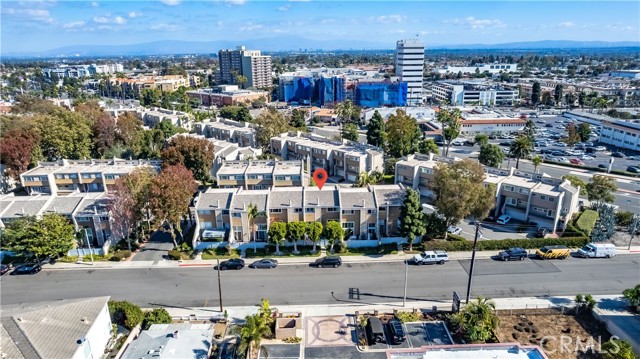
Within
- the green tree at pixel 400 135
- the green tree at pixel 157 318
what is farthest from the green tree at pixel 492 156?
the green tree at pixel 157 318

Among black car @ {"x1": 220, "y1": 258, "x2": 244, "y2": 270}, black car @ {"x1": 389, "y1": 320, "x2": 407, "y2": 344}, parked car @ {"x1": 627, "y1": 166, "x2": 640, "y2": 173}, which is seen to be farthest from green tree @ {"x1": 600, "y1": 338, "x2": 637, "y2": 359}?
parked car @ {"x1": 627, "y1": 166, "x2": 640, "y2": 173}

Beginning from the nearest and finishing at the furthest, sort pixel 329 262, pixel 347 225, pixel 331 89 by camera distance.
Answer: pixel 329 262 → pixel 347 225 → pixel 331 89

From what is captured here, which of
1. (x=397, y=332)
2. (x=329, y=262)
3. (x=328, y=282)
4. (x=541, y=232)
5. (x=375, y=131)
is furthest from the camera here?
(x=375, y=131)

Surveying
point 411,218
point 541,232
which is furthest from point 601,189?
point 411,218

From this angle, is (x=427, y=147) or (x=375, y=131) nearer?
(x=427, y=147)

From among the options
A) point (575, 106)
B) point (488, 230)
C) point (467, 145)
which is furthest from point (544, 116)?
point (488, 230)

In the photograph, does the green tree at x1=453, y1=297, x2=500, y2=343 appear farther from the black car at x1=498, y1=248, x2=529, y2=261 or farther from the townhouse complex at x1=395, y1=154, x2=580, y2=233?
the townhouse complex at x1=395, y1=154, x2=580, y2=233

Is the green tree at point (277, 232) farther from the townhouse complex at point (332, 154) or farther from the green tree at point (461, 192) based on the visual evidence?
the townhouse complex at point (332, 154)

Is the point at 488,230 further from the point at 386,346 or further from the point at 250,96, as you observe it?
the point at 250,96

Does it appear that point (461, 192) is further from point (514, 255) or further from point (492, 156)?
point (492, 156)
